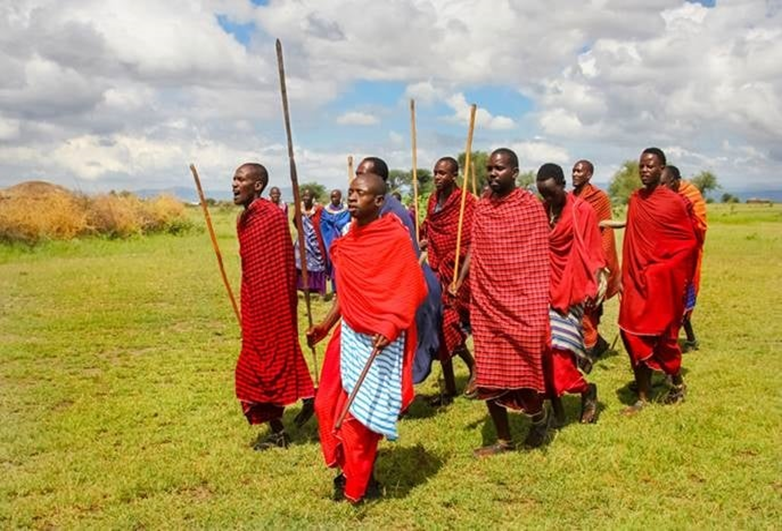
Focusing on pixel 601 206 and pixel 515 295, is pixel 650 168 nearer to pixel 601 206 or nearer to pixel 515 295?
pixel 515 295

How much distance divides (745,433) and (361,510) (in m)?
3.44

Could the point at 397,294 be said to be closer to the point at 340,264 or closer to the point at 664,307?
the point at 340,264

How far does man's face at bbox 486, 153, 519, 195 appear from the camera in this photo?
5793 millimetres

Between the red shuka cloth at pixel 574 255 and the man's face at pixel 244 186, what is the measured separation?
2.52 meters

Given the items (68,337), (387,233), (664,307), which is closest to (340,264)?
(387,233)

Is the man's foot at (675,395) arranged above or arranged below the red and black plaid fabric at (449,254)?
below

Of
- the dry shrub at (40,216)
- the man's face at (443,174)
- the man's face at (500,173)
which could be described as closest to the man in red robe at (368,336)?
the man's face at (500,173)

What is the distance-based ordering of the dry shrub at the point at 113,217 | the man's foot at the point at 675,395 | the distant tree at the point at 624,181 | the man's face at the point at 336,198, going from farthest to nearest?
the distant tree at the point at 624,181 → the dry shrub at the point at 113,217 → the man's face at the point at 336,198 → the man's foot at the point at 675,395

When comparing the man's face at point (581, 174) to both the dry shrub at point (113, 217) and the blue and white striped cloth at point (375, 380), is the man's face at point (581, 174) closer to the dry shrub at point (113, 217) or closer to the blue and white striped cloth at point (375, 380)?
the blue and white striped cloth at point (375, 380)

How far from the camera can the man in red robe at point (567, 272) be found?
635cm

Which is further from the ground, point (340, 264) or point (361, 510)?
point (340, 264)

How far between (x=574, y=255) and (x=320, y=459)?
2.65 m

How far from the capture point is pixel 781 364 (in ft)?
29.5

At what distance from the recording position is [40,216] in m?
25.5
